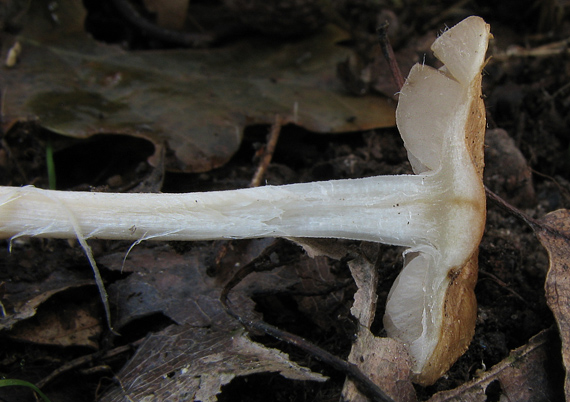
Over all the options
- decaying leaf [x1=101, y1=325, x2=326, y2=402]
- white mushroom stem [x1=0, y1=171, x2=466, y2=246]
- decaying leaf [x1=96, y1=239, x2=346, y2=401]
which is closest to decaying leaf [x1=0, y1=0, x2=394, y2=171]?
decaying leaf [x1=96, y1=239, x2=346, y2=401]

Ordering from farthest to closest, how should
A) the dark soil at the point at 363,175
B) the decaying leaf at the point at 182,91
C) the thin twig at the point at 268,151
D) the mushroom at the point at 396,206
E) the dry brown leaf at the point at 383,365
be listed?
the decaying leaf at the point at 182,91
the thin twig at the point at 268,151
the dark soil at the point at 363,175
the mushroom at the point at 396,206
the dry brown leaf at the point at 383,365

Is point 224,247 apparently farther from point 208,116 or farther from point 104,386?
point 208,116

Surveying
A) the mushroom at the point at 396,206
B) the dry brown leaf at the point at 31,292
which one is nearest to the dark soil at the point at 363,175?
the dry brown leaf at the point at 31,292

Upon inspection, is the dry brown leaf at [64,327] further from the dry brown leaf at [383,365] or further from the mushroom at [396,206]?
the dry brown leaf at [383,365]

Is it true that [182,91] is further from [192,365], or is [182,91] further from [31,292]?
[192,365]

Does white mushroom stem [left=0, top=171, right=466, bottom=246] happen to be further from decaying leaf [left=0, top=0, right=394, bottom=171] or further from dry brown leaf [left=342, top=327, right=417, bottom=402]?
decaying leaf [left=0, top=0, right=394, bottom=171]

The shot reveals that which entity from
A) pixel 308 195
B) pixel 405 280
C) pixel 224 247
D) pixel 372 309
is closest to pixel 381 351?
pixel 372 309
